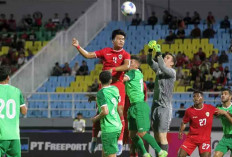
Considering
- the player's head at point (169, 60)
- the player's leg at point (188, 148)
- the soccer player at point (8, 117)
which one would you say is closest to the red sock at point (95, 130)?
the player's head at point (169, 60)

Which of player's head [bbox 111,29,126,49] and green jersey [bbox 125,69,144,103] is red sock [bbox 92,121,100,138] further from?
player's head [bbox 111,29,126,49]

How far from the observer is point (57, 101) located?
2742 cm

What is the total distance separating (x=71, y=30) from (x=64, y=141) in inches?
534

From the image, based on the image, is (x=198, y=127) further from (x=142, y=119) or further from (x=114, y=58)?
(x=114, y=58)

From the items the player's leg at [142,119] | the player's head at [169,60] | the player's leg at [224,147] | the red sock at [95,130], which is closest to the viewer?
the red sock at [95,130]

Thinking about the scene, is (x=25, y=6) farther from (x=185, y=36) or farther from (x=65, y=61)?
(x=185, y=36)

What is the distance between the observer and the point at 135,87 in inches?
565

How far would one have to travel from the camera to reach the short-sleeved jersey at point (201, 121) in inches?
582

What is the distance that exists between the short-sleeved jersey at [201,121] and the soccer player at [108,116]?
10.2 ft

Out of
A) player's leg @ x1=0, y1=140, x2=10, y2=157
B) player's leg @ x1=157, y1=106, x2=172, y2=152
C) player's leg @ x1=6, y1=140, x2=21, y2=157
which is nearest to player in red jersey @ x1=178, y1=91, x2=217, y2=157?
player's leg @ x1=157, y1=106, x2=172, y2=152

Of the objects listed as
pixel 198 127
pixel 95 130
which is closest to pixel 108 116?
pixel 95 130

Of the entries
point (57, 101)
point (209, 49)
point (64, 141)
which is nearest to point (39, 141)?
point (64, 141)

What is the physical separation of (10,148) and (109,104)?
1889 mm

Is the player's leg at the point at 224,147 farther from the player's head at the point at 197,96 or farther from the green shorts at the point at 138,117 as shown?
the green shorts at the point at 138,117
